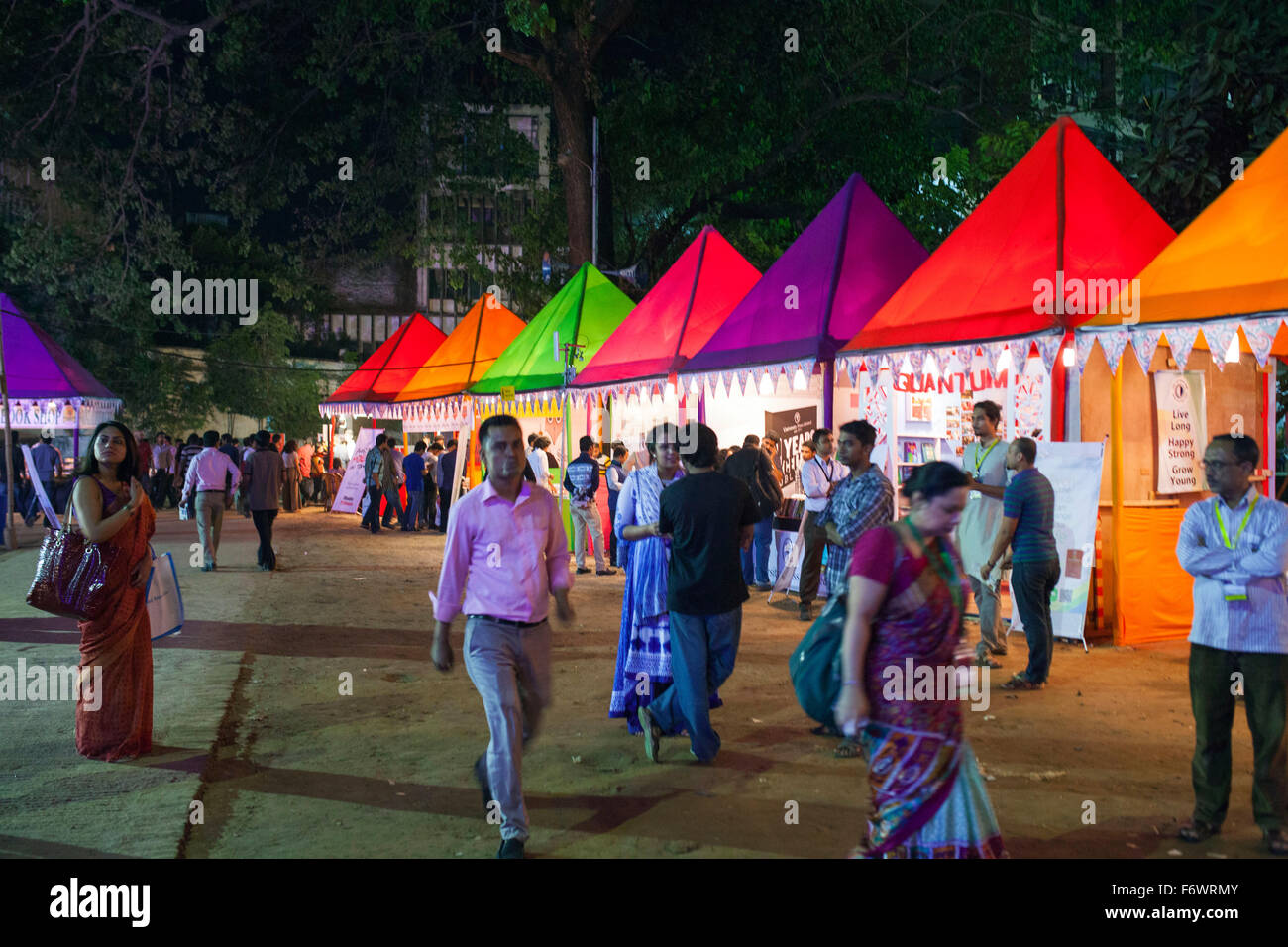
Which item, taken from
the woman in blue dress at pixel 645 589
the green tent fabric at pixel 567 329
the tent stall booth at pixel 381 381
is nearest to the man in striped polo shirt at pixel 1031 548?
the woman in blue dress at pixel 645 589

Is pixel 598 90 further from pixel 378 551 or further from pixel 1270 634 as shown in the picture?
pixel 1270 634

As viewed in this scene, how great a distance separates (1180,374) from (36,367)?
22108mm

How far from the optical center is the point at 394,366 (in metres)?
29.7

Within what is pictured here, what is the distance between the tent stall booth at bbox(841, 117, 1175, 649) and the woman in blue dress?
4.18m

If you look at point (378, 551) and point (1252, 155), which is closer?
point (1252, 155)

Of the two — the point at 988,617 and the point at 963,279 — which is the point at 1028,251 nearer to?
the point at 963,279

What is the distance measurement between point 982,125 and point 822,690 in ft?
76.4

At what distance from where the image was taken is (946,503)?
4.01m

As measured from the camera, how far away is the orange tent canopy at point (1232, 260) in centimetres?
815

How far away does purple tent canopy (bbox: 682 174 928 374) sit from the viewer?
12.4m

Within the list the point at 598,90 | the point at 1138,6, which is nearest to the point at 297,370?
the point at 598,90
